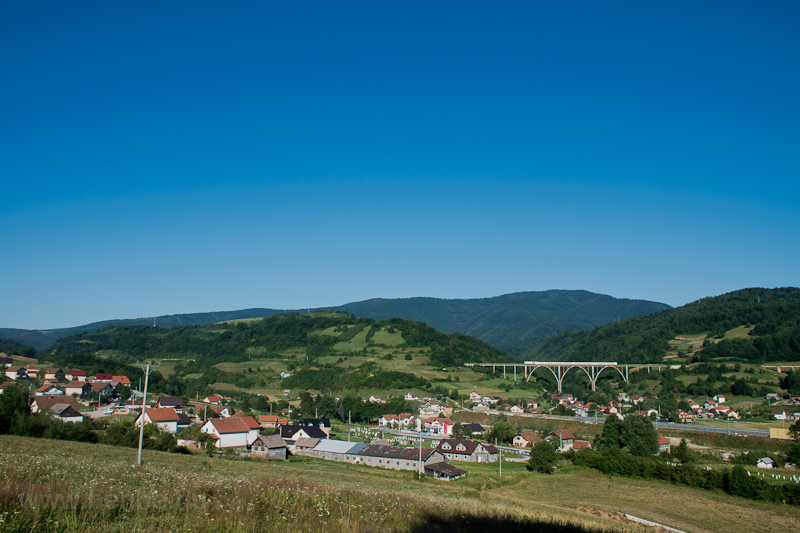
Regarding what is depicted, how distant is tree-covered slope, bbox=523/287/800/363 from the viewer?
388 ft

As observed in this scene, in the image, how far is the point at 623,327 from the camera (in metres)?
196

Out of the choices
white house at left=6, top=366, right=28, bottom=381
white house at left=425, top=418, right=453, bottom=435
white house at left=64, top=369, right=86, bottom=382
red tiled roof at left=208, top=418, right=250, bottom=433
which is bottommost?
white house at left=425, top=418, right=453, bottom=435

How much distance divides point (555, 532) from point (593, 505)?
18075 millimetres

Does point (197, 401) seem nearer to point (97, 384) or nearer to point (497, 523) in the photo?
point (97, 384)

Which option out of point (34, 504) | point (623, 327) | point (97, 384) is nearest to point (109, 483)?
point (34, 504)

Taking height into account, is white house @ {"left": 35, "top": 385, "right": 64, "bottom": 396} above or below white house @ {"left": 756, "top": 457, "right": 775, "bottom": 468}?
above

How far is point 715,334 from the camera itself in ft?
484

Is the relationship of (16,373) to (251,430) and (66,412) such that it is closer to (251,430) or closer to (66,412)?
(66,412)

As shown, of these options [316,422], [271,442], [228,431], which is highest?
[228,431]

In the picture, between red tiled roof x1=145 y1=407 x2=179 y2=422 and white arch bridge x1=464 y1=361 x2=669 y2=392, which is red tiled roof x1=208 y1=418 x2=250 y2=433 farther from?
white arch bridge x1=464 y1=361 x2=669 y2=392

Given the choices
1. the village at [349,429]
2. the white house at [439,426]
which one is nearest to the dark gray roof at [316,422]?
the village at [349,429]

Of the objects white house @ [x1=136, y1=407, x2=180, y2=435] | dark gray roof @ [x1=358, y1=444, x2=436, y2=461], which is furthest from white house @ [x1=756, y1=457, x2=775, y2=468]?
white house @ [x1=136, y1=407, x2=180, y2=435]

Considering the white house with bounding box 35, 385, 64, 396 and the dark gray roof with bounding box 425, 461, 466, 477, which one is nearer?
the dark gray roof with bounding box 425, 461, 466, 477

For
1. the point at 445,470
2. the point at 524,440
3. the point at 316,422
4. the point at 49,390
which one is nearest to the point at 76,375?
the point at 49,390
